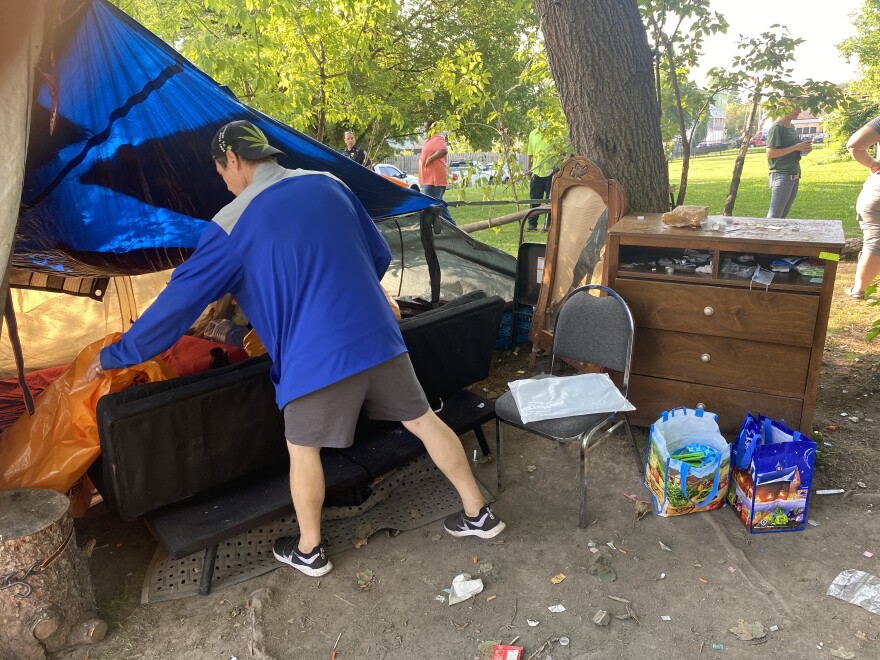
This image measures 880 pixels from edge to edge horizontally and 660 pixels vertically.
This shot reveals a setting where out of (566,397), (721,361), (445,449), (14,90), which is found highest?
(14,90)

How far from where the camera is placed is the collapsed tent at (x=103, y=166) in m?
2.26

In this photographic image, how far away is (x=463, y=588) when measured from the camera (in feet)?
8.97

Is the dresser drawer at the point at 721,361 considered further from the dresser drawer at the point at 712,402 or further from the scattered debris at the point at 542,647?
the scattered debris at the point at 542,647

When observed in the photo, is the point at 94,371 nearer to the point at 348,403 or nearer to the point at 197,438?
the point at 197,438

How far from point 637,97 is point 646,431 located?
7.14 ft

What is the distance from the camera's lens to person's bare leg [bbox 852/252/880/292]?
19.0 feet

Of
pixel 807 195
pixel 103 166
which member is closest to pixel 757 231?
pixel 103 166

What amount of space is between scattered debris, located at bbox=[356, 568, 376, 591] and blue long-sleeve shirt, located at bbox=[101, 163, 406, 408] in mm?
884

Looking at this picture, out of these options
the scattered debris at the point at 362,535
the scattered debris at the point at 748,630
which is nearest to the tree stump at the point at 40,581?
the scattered debris at the point at 362,535

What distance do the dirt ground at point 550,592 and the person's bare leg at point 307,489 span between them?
0.19 m

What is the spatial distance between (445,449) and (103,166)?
2144 millimetres

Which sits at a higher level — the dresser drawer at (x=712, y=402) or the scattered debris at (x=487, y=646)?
the dresser drawer at (x=712, y=402)

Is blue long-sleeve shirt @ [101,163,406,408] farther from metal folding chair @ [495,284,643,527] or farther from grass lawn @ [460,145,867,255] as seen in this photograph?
grass lawn @ [460,145,867,255]

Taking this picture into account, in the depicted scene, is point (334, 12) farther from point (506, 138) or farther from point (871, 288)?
point (871, 288)
